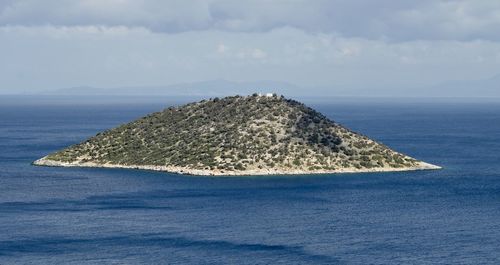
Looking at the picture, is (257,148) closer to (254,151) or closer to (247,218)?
(254,151)

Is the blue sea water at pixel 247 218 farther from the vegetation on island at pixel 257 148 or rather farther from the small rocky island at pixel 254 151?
the vegetation on island at pixel 257 148

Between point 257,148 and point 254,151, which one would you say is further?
point 257,148

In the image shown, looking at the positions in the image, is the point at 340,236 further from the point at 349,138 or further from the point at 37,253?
the point at 349,138

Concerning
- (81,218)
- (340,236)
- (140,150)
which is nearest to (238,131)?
(140,150)

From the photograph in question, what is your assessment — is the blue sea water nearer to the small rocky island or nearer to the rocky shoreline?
the rocky shoreline

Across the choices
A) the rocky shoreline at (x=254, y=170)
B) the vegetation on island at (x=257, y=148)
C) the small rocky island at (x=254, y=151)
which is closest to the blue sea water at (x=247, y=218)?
the rocky shoreline at (x=254, y=170)

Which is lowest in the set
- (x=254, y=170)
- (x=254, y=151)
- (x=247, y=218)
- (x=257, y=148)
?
(x=247, y=218)

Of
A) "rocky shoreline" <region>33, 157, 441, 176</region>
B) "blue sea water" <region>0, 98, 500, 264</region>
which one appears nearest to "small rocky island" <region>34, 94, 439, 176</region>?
"rocky shoreline" <region>33, 157, 441, 176</region>

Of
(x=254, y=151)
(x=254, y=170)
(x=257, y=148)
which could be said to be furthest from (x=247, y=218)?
(x=257, y=148)
